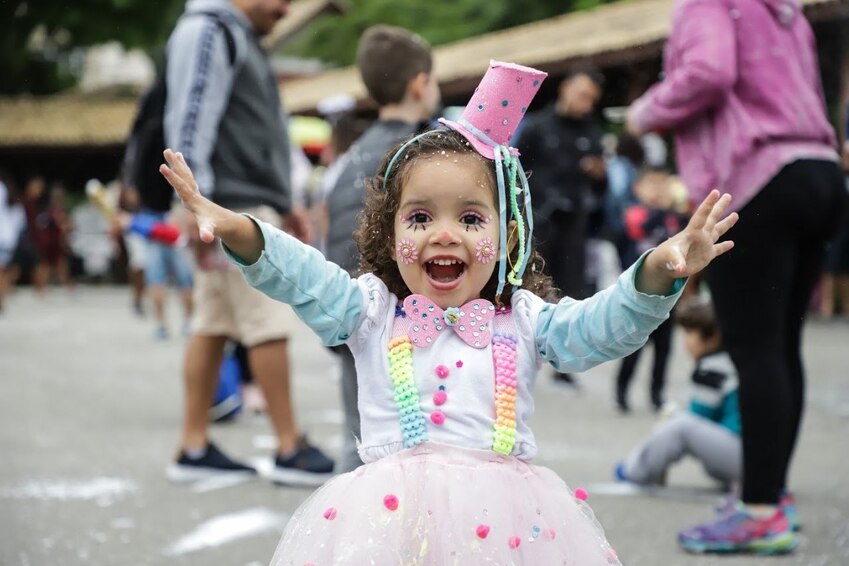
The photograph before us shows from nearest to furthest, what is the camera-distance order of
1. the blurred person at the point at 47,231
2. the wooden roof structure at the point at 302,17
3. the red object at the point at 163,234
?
the red object at the point at 163,234
the blurred person at the point at 47,231
the wooden roof structure at the point at 302,17

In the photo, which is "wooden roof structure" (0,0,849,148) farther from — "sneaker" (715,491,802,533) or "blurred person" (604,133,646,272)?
"sneaker" (715,491,802,533)

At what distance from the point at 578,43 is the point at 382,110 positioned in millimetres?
10830

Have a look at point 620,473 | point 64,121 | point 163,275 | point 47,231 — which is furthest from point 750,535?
point 64,121

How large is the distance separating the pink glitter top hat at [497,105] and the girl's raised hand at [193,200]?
564 millimetres

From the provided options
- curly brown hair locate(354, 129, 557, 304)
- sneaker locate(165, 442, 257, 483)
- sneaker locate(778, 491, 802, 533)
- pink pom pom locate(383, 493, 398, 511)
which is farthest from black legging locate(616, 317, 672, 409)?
pink pom pom locate(383, 493, 398, 511)

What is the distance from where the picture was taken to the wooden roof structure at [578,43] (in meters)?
12.9

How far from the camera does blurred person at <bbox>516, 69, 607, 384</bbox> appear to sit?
25.1ft

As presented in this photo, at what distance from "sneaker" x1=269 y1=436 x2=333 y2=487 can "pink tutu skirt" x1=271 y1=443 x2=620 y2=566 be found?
8.47 feet

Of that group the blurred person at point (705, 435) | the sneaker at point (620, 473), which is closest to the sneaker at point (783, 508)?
the blurred person at point (705, 435)

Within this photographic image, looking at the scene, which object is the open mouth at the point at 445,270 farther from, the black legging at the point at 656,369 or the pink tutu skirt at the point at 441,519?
the black legging at the point at 656,369

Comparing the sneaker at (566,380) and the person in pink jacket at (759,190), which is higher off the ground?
the person in pink jacket at (759,190)

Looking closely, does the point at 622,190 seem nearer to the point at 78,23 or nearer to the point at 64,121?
the point at 78,23

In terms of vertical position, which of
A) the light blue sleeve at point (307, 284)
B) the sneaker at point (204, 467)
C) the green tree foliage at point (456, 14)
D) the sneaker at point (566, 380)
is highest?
the green tree foliage at point (456, 14)

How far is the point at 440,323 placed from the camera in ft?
8.35
